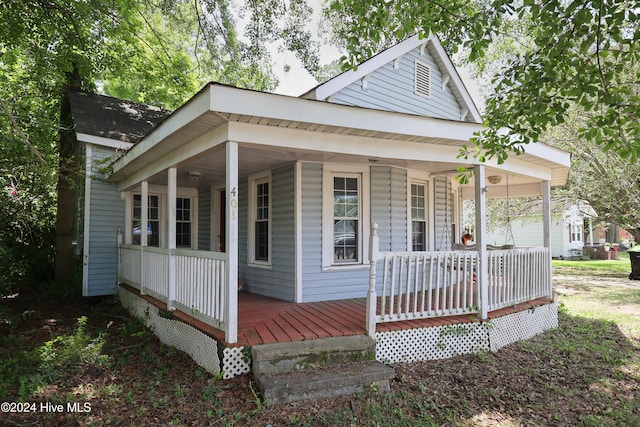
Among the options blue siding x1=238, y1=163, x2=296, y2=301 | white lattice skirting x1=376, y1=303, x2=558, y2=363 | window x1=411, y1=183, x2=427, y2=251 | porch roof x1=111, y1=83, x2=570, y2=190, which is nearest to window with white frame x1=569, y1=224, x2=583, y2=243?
window x1=411, y1=183, x2=427, y2=251

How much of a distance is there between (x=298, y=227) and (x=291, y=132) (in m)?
2.27

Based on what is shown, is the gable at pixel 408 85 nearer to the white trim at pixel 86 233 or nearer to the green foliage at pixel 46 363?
the green foliage at pixel 46 363

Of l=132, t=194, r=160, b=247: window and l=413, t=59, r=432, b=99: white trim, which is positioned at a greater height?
l=413, t=59, r=432, b=99: white trim

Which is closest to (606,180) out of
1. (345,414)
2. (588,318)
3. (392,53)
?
(588,318)

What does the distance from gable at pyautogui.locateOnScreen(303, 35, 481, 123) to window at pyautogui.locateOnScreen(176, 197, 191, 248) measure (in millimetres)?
4382

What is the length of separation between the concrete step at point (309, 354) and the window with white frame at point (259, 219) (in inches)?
116

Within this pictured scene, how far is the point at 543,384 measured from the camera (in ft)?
14.4

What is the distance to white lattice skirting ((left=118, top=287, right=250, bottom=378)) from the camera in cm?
397

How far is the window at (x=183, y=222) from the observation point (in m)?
9.18

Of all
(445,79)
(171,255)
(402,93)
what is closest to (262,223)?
(171,255)

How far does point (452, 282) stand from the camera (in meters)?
5.08

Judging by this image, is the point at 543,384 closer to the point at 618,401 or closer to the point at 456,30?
the point at 618,401

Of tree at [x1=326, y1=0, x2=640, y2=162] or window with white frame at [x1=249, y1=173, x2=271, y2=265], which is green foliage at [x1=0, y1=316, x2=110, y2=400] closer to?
window with white frame at [x1=249, y1=173, x2=271, y2=265]

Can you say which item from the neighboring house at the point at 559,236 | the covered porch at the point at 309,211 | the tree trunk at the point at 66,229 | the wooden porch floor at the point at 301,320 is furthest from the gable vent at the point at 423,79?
the neighboring house at the point at 559,236
